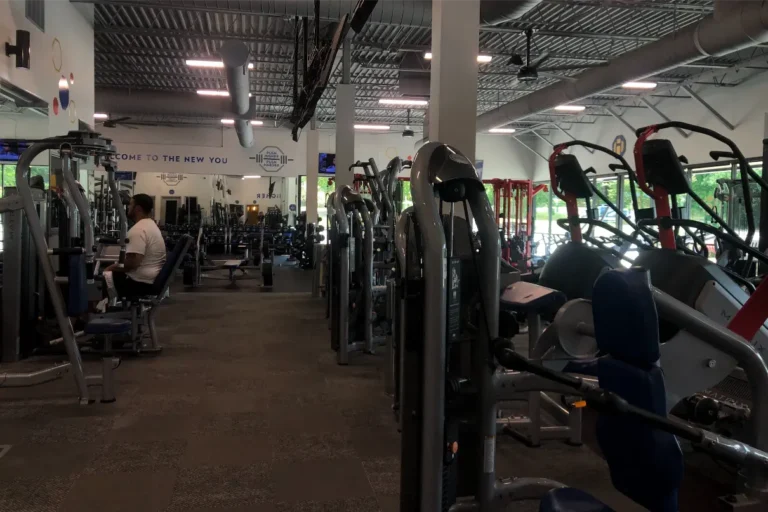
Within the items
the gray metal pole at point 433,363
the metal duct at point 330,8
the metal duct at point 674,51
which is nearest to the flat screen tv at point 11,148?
the metal duct at point 330,8

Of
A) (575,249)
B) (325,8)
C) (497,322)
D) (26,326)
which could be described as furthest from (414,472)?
(325,8)

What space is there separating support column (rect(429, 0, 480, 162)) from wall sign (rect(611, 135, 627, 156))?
11.7 m

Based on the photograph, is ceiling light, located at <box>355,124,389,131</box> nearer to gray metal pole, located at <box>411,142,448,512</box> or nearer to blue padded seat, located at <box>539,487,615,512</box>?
gray metal pole, located at <box>411,142,448,512</box>

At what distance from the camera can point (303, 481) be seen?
3.03 meters

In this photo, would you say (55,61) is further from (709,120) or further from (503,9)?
(709,120)

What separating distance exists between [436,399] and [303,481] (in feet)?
4.25

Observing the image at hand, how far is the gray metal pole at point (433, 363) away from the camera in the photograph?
6.74 feet

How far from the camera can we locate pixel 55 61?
731cm

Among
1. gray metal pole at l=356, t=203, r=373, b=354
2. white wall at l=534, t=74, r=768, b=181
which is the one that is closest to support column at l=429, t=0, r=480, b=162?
gray metal pole at l=356, t=203, r=373, b=354

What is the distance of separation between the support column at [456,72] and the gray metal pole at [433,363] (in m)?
2.48

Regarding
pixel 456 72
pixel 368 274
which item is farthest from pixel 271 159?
pixel 456 72

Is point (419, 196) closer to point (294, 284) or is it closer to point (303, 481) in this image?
point (303, 481)

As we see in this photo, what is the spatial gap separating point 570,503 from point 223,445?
2.38 meters

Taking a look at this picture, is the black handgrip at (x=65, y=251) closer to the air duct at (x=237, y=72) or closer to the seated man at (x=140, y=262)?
the seated man at (x=140, y=262)
